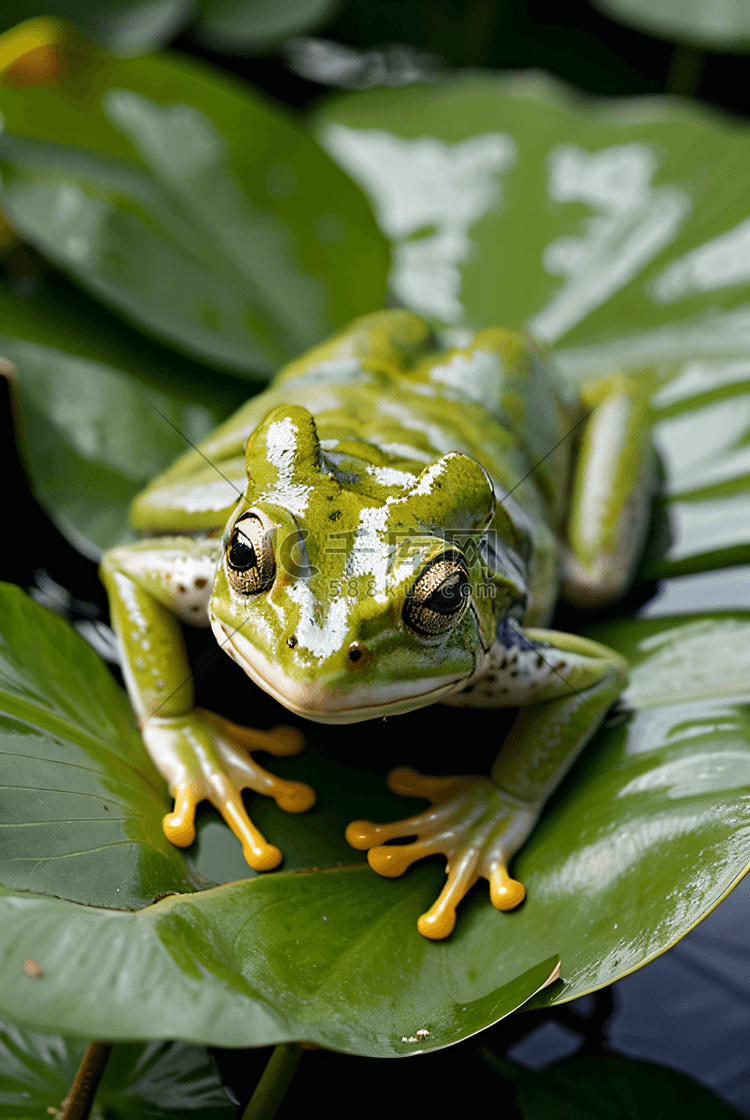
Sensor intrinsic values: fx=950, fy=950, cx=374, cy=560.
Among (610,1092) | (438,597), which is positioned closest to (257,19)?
(438,597)

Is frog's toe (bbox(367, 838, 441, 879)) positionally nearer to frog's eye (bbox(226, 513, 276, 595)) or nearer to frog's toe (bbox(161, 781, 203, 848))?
frog's toe (bbox(161, 781, 203, 848))

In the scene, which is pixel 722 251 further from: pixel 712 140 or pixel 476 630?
pixel 476 630

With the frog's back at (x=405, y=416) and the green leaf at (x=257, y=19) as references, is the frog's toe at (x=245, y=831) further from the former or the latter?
the green leaf at (x=257, y=19)

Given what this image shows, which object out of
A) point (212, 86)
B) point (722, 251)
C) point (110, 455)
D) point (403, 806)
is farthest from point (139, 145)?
point (403, 806)

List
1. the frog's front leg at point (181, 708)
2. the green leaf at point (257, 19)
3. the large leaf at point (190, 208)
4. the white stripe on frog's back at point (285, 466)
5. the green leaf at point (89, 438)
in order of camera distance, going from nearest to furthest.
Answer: the white stripe on frog's back at point (285, 466) → the frog's front leg at point (181, 708) → the green leaf at point (89, 438) → the large leaf at point (190, 208) → the green leaf at point (257, 19)

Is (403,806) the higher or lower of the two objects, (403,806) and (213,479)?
the lower

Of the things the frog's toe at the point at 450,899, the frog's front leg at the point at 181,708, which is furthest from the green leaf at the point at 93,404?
the frog's toe at the point at 450,899

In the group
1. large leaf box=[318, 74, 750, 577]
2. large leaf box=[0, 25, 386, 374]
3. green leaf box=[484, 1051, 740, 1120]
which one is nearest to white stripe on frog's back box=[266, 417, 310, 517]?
large leaf box=[0, 25, 386, 374]
